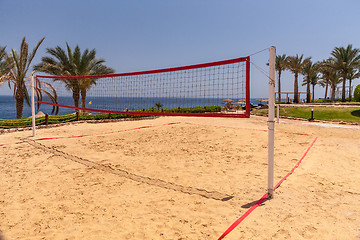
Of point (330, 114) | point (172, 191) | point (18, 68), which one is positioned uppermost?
point (18, 68)

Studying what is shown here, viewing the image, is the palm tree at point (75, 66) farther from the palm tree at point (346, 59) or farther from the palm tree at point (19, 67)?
the palm tree at point (346, 59)

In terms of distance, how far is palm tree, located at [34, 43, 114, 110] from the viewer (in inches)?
641

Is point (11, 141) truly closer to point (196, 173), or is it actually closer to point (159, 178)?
point (159, 178)

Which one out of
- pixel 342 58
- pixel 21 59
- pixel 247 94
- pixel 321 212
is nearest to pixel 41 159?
pixel 247 94

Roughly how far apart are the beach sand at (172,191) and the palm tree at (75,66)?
32.9ft

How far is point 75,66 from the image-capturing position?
17.1 m

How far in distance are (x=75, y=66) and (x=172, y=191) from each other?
54.0 ft

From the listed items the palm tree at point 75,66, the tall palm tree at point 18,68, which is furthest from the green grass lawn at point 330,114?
the tall palm tree at point 18,68

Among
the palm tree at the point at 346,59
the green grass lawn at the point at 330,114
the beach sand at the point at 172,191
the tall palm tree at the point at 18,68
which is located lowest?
the beach sand at the point at 172,191

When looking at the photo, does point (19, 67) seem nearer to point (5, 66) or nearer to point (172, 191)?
point (5, 66)

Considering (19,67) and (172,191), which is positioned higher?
(19,67)

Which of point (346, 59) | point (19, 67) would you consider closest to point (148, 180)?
point (19, 67)

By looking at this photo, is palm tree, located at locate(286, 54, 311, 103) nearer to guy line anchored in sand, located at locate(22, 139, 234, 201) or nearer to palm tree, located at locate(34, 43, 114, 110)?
palm tree, located at locate(34, 43, 114, 110)

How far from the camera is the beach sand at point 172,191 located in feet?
9.60
